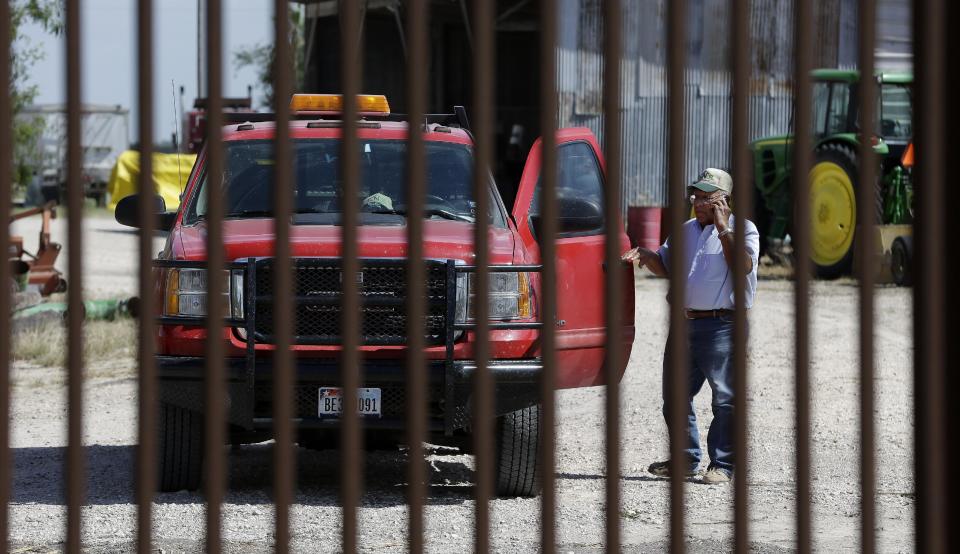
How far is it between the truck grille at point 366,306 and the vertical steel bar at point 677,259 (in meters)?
3.54

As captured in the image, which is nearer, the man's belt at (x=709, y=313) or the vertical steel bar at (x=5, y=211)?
the vertical steel bar at (x=5, y=211)

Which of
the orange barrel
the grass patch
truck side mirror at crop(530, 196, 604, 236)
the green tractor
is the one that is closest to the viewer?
truck side mirror at crop(530, 196, 604, 236)

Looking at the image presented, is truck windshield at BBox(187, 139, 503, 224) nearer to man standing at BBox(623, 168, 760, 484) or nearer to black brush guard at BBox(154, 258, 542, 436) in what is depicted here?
black brush guard at BBox(154, 258, 542, 436)

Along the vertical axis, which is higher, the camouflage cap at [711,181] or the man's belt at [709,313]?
the camouflage cap at [711,181]

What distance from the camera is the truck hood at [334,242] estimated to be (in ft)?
20.9

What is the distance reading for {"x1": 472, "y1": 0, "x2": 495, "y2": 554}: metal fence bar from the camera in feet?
8.41

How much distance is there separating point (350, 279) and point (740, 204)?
753 mm

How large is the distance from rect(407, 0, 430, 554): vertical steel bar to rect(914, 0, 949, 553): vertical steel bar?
94 centimetres

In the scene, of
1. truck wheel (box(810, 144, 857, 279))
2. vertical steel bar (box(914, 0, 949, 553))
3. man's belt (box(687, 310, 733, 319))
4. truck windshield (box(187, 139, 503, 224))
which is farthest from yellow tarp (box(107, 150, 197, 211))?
vertical steel bar (box(914, 0, 949, 553))

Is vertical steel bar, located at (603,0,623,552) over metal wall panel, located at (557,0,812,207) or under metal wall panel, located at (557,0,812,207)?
under

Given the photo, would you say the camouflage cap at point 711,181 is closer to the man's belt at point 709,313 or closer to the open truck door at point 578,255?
the open truck door at point 578,255

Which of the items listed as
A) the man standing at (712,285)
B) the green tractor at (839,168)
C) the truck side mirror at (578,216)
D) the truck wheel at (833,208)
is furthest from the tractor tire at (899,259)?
the truck side mirror at (578,216)

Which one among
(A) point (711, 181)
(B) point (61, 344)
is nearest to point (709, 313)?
(A) point (711, 181)

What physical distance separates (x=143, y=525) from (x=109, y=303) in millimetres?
11983
